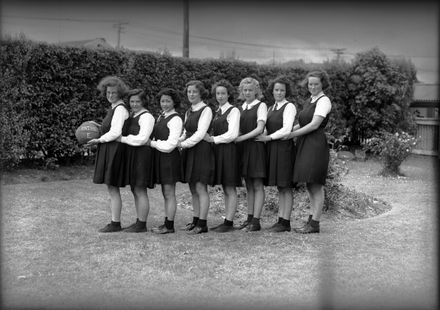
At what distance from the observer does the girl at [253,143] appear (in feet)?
20.4

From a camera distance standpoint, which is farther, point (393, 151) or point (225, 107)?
point (393, 151)

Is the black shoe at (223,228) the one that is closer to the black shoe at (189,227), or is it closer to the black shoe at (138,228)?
the black shoe at (189,227)

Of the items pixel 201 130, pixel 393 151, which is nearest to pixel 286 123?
pixel 201 130

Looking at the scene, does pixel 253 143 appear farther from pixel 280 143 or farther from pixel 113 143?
pixel 113 143

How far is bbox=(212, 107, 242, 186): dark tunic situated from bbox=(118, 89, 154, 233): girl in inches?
31.1

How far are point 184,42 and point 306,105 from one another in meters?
13.2

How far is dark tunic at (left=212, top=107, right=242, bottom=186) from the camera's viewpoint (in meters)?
6.24

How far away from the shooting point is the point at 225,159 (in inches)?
247

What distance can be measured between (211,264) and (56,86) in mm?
6720

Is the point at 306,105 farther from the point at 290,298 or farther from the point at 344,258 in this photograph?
the point at 290,298

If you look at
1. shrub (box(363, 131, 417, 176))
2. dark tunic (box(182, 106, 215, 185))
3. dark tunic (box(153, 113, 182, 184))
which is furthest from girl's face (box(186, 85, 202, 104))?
shrub (box(363, 131, 417, 176))

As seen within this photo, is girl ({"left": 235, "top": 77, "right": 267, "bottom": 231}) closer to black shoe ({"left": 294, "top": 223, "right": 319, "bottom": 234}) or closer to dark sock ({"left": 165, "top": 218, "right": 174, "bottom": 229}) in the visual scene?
black shoe ({"left": 294, "top": 223, "right": 319, "bottom": 234})

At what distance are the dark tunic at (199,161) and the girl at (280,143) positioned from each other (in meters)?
0.63

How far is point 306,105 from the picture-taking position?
6191mm
